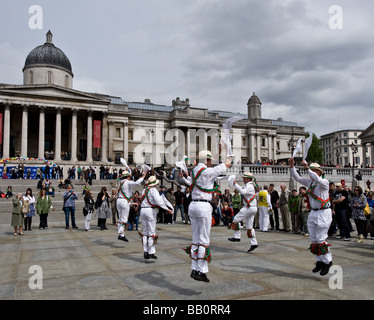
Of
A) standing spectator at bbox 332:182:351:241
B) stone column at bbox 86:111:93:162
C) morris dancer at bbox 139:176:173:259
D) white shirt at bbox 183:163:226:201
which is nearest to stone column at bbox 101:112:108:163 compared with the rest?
stone column at bbox 86:111:93:162

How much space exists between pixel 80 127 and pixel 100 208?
43.2 m

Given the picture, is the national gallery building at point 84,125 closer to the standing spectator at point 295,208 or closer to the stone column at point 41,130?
the stone column at point 41,130

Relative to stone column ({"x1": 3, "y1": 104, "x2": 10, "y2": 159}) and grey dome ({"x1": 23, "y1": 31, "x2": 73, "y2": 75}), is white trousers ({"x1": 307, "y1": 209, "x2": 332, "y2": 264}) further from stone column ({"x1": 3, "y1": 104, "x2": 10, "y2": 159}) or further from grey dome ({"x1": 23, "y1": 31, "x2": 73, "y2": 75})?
grey dome ({"x1": 23, "y1": 31, "x2": 73, "y2": 75})

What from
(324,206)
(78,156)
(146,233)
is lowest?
(146,233)

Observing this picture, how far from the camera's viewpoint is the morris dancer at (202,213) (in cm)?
586

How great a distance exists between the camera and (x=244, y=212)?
9891mm

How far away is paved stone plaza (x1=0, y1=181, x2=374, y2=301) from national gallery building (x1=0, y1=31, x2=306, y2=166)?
3438 centimetres

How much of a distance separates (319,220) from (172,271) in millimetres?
3221

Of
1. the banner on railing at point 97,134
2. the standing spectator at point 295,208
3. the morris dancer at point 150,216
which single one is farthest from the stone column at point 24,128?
the morris dancer at point 150,216

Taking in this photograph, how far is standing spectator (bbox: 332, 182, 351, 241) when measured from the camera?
1170cm

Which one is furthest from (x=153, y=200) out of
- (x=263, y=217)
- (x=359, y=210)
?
(x=359, y=210)

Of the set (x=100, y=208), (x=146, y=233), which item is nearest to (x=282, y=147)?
(x=100, y=208)
